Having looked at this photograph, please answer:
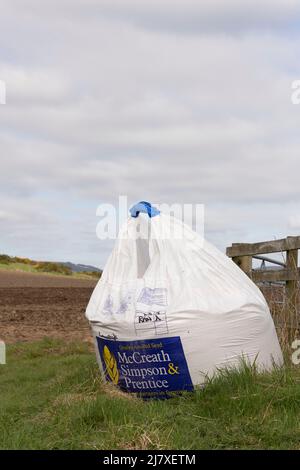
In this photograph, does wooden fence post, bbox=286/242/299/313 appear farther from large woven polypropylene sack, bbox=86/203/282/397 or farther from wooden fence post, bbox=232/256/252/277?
wooden fence post, bbox=232/256/252/277

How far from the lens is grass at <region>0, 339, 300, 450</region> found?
3986mm

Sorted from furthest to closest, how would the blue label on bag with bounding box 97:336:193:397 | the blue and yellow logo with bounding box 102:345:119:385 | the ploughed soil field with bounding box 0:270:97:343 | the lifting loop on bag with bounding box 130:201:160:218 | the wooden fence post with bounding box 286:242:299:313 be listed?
the ploughed soil field with bounding box 0:270:97:343
the wooden fence post with bounding box 286:242:299:313
the lifting loop on bag with bounding box 130:201:160:218
the blue and yellow logo with bounding box 102:345:119:385
the blue label on bag with bounding box 97:336:193:397

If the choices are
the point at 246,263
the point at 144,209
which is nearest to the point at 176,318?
the point at 144,209

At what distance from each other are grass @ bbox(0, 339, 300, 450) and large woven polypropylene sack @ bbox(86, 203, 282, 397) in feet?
0.58

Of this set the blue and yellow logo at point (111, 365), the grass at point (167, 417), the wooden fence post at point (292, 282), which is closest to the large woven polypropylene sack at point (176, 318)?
the blue and yellow logo at point (111, 365)

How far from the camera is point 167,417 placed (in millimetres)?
4414

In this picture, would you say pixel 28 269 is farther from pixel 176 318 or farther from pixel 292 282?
pixel 176 318

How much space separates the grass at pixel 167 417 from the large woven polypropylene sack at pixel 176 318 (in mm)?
176

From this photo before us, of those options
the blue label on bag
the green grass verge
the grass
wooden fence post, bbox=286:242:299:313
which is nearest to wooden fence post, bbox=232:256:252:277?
wooden fence post, bbox=286:242:299:313

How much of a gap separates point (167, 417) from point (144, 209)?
210cm

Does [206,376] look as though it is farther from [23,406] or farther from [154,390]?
[23,406]

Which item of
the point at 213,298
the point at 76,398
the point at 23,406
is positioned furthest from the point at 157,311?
the point at 23,406
